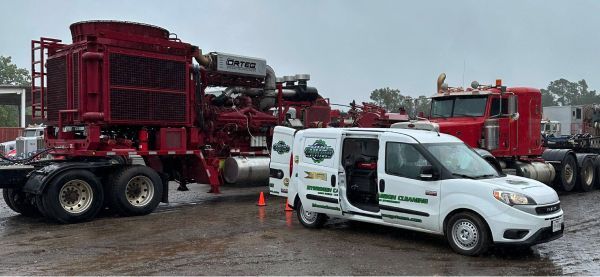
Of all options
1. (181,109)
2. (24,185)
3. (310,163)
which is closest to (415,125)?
(310,163)

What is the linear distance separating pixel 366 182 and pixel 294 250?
72.5 inches

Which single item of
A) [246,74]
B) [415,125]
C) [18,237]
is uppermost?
[246,74]

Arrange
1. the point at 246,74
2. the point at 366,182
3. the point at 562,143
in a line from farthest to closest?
the point at 562,143 < the point at 246,74 < the point at 366,182

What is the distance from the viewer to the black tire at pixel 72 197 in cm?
1023

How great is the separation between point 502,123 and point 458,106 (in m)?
1.17

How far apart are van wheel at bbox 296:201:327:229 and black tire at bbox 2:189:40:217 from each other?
5.68m

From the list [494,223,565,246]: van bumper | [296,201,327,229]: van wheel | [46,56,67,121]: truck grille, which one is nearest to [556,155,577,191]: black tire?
[296,201,327,229]: van wheel

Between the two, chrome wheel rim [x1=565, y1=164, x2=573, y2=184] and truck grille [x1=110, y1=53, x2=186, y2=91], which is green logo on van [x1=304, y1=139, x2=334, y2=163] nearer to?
truck grille [x1=110, y1=53, x2=186, y2=91]

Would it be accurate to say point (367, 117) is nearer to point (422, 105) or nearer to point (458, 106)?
point (422, 105)

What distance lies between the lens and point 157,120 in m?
12.4

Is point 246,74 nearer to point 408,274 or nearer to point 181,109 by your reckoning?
point 181,109

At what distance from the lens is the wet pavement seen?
22.2ft

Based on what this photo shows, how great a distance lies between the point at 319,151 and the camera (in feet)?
30.6

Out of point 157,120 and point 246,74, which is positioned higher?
point 246,74
